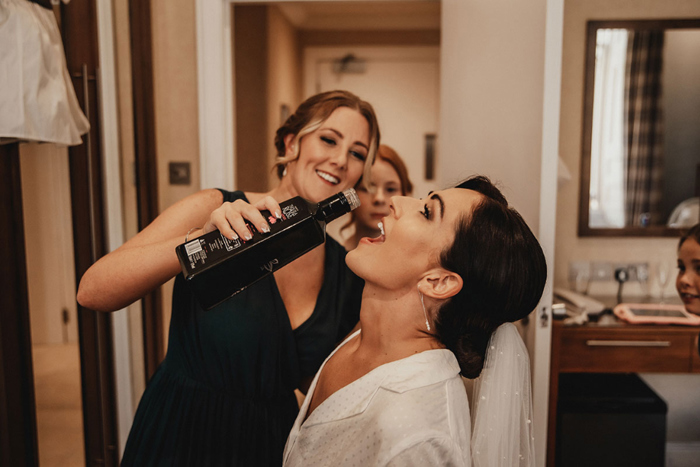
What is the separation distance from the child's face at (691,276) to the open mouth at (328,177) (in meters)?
1.14

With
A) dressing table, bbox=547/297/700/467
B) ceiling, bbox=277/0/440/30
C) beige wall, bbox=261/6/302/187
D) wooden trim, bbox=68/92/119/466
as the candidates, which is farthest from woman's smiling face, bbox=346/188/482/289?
ceiling, bbox=277/0/440/30

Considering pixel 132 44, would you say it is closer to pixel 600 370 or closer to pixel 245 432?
pixel 245 432

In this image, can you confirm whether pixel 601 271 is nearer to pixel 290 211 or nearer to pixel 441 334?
pixel 441 334

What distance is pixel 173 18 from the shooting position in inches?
75.1

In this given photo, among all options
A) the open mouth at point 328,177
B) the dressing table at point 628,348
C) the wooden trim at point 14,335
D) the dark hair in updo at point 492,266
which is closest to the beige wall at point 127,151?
the wooden trim at point 14,335

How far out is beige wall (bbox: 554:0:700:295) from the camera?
2.42 m

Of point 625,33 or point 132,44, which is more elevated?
point 625,33

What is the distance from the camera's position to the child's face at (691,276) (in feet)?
4.82

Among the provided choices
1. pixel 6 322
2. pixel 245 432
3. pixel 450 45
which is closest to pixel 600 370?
pixel 450 45

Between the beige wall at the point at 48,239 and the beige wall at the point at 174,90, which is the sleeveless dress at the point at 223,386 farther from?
the beige wall at the point at 174,90

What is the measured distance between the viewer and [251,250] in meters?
0.80

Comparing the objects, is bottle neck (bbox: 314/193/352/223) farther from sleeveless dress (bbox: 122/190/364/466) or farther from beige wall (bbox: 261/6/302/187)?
beige wall (bbox: 261/6/302/187)

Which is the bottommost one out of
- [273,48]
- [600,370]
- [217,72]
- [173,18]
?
[600,370]

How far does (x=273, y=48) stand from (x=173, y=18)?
66.9 inches
